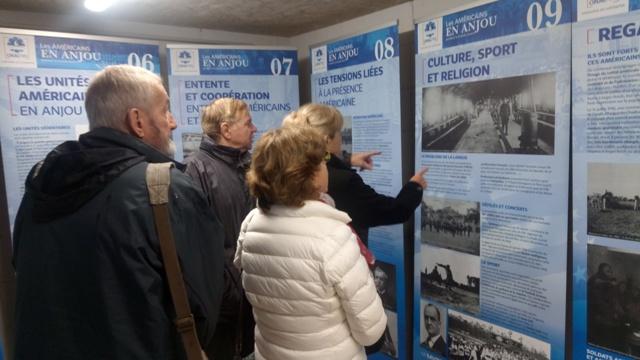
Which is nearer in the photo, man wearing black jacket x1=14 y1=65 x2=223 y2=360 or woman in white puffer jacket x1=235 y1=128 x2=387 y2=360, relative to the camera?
man wearing black jacket x1=14 y1=65 x2=223 y2=360

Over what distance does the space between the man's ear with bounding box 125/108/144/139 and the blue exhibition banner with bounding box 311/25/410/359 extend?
167 centimetres

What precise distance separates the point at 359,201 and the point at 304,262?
61cm

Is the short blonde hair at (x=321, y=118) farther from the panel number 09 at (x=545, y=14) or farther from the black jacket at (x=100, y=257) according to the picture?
the panel number 09 at (x=545, y=14)

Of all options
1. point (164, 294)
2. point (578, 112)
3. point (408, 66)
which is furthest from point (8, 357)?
point (578, 112)

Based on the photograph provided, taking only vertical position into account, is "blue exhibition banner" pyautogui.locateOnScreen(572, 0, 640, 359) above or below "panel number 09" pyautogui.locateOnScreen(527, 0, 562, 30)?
below

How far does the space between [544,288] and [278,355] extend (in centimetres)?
119

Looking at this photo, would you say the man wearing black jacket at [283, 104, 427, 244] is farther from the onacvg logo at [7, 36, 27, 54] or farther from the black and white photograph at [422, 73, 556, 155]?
the onacvg logo at [7, 36, 27, 54]

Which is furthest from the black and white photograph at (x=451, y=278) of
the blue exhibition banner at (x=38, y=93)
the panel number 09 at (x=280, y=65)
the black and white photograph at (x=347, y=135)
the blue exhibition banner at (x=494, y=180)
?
the blue exhibition banner at (x=38, y=93)

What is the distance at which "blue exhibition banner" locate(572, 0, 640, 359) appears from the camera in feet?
5.30

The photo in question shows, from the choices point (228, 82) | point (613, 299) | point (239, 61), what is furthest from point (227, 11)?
point (613, 299)

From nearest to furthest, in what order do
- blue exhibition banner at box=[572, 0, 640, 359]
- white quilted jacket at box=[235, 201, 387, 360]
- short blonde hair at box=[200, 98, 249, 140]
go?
white quilted jacket at box=[235, 201, 387, 360] → blue exhibition banner at box=[572, 0, 640, 359] → short blonde hair at box=[200, 98, 249, 140]

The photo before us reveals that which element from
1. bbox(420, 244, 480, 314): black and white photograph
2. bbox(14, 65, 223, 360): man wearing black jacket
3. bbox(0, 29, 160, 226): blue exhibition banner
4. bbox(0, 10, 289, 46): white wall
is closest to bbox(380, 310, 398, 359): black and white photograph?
bbox(420, 244, 480, 314): black and white photograph

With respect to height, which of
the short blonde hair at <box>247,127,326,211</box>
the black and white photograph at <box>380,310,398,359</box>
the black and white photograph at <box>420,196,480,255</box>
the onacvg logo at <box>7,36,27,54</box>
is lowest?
the black and white photograph at <box>380,310,398,359</box>

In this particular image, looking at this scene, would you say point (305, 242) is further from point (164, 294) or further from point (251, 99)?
point (251, 99)
